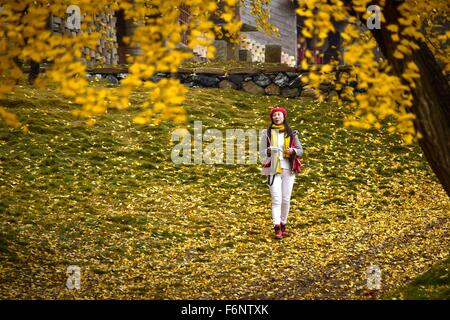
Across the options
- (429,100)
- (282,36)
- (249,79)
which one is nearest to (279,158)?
(429,100)

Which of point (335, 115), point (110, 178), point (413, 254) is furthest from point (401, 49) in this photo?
point (335, 115)

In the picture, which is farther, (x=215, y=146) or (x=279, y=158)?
(x=215, y=146)

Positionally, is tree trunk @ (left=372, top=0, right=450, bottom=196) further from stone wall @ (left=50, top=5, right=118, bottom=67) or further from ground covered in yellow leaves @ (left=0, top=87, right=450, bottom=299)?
stone wall @ (left=50, top=5, right=118, bottom=67)

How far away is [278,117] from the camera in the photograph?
12500 mm

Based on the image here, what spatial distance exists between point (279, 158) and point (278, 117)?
67 centimetres

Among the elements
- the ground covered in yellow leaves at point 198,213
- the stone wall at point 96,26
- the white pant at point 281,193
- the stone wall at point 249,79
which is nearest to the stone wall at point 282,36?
the stone wall at point 96,26

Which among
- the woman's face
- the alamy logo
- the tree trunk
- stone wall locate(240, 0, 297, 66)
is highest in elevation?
stone wall locate(240, 0, 297, 66)

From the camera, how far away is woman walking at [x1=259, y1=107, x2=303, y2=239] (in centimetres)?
1243

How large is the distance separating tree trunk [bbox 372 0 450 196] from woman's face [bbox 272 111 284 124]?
4923 millimetres

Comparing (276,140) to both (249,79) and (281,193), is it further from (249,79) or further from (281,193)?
(249,79)

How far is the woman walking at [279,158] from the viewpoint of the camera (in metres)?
12.4

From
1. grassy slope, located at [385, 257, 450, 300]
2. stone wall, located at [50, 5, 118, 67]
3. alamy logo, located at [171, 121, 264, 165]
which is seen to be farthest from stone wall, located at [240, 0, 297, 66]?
grassy slope, located at [385, 257, 450, 300]

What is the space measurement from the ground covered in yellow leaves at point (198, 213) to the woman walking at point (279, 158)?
0.68 meters

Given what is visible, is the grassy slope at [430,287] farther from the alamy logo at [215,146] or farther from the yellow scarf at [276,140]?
the alamy logo at [215,146]
